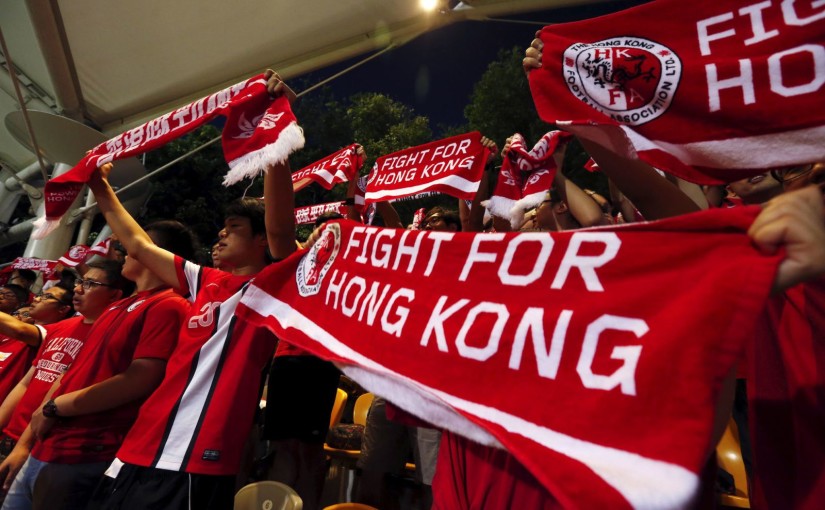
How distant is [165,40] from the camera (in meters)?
8.08

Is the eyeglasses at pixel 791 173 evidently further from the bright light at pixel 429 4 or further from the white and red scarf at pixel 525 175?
the bright light at pixel 429 4

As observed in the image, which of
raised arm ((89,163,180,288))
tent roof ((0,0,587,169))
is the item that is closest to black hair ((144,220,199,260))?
raised arm ((89,163,180,288))

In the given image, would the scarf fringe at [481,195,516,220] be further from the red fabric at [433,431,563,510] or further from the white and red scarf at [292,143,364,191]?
the red fabric at [433,431,563,510]

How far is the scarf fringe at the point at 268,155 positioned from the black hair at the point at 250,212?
512mm

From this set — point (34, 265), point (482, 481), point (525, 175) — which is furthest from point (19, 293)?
point (482, 481)

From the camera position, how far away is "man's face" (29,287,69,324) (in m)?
4.22

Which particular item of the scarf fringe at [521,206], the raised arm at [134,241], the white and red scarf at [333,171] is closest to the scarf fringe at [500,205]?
the scarf fringe at [521,206]

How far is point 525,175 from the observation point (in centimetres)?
322

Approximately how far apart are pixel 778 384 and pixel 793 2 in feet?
3.42

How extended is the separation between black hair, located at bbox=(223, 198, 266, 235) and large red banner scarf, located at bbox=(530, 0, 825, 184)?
4.91 feet

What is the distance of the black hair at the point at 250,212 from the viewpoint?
8.39 feet

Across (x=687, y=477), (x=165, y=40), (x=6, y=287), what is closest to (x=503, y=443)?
(x=687, y=477)

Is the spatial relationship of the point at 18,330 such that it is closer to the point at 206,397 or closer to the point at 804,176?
the point at 206,397

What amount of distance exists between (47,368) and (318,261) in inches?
90.4
